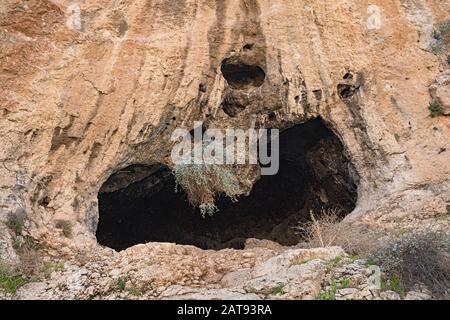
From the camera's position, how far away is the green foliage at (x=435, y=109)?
27.2 ft

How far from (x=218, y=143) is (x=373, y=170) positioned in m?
2.64

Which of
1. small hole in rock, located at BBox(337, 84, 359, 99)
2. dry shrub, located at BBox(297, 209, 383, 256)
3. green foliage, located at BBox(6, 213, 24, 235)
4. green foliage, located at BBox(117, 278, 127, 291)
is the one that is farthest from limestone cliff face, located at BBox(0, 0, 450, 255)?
green foliage, located at BBox(117, 278, 127, 291)

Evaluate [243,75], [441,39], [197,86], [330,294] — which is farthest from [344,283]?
[441,39]

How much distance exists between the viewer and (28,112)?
7.22m

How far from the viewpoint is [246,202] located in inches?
482

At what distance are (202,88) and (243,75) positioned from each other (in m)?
1.00

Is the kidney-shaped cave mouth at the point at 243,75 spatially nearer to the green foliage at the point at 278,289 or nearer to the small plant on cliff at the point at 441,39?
the small plant on cliff at the point at 441,39

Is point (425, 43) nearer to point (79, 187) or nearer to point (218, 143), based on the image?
point (218, 143)

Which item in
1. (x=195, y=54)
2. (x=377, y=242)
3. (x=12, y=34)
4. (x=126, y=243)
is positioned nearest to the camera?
(x=377, y=242)

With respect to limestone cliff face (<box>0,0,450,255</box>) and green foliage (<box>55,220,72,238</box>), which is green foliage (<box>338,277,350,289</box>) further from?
green foliage (<box>55,220,72,238</box>)

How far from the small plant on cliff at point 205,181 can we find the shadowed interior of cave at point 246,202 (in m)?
0.75

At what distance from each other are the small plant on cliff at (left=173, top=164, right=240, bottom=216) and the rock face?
0.48 metres

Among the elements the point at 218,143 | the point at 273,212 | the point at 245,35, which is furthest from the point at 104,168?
the point at 273,212

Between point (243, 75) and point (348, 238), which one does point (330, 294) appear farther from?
point (243, 75)
